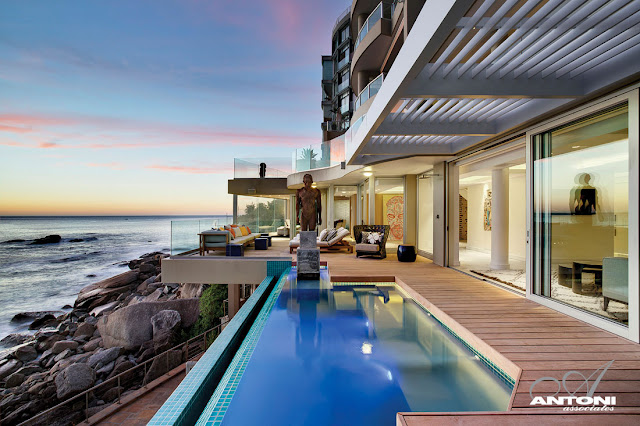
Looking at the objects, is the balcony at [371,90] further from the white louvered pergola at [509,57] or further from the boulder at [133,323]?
the boulder at [133,323]

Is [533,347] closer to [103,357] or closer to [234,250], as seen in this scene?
[234,250]

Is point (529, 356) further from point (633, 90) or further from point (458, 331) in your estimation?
point (633, 90)

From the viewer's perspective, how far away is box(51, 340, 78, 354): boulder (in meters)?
11.8

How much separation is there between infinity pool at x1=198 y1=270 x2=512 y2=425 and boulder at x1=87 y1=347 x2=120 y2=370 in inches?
332

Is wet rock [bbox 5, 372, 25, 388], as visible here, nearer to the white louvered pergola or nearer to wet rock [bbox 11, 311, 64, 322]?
wet rock [bbox 11, 311, 64, 322]

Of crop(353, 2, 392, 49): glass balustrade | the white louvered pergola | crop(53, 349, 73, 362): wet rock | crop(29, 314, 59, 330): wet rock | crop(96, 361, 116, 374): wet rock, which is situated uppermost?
crop(353, 2, 392, 49): glass balustrade

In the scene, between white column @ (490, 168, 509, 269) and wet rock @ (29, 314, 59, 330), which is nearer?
white column @ (490, 168, 509, 269)

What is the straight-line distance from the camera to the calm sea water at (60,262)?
1924 centimetres

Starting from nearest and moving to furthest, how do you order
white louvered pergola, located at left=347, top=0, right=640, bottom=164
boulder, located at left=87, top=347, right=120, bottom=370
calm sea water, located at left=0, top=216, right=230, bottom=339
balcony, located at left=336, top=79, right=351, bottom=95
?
white louvered pergola, located at left=347, top=0, right=640, bottom=164 < boulder, located at left=87, top=347, right=120, bottom=370 < calm sea water, located at left=0, top=216, right=230, bottom=339 < balcony, located at left=336, top=79, right=351, bottom=95

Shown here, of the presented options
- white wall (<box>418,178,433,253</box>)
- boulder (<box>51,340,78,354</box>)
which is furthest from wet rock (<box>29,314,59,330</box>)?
white wall (<box>418,178,433,253</box>)

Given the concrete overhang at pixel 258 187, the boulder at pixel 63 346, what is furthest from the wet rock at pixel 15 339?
the concrete overhang at pixel 258 187

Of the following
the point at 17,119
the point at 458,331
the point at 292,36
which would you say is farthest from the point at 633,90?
the point at 17,119

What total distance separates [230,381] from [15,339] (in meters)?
17.1

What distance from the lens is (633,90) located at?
330 centimetres
